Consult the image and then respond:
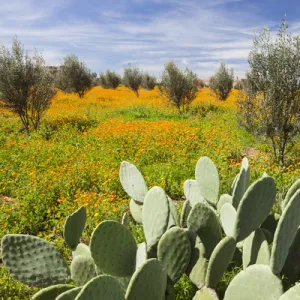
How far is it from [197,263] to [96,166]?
5.57 m

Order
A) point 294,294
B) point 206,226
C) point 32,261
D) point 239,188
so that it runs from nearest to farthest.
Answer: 1. point 294,294
2. point 32,261
3. point 206,226
4. point 239,188

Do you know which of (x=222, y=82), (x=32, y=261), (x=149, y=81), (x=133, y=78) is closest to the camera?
(x=32, y=261)

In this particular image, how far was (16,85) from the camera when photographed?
13578mm

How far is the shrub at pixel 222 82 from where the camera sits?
2516 cm

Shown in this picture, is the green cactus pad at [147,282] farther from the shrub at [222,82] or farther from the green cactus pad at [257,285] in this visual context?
the shrub at [222,82]

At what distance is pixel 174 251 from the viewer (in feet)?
7.61

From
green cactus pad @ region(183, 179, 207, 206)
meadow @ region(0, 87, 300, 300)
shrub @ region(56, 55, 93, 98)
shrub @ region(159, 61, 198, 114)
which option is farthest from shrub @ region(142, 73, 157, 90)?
green cactus pad @ region(183, 179, 207, 206)

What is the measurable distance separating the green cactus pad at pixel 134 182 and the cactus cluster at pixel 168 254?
90 centimetres

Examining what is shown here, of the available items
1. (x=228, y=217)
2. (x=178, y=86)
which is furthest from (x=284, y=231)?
(x=178, y=86)

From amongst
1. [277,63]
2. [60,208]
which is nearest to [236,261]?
[60,208]

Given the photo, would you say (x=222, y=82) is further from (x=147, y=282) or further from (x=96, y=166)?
(x=147, y=282)

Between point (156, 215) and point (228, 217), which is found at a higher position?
point (156, 215)

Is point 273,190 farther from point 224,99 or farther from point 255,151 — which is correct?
point 224,99

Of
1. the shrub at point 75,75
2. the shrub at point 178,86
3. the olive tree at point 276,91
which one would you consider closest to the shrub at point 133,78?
the shrub at point 75,75
